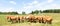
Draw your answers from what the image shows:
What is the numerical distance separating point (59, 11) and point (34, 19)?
16.4 meters

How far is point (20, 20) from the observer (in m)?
23.4

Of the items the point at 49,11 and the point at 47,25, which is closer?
the point at 47,25

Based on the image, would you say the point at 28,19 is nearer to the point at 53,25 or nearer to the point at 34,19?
the point at 34,19

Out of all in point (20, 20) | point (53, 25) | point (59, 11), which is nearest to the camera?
point (53, 25)

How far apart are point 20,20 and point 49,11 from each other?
1671cm

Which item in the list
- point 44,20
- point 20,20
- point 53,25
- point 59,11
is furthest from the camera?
point 59,11

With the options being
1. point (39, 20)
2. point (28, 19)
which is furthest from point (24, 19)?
point (39, 20)

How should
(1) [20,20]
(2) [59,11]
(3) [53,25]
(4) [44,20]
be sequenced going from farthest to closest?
(2) [59,11], (1) [20,20], (4) [44,20], (3) [53,25]

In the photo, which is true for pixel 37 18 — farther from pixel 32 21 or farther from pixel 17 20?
pixel 17 20

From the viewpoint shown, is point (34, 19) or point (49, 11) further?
point (49, 11)

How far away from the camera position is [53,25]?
19500mm

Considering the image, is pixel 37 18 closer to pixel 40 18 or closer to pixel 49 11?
pixel 40 18

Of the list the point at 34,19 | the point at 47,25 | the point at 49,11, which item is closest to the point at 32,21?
the point at 34,19

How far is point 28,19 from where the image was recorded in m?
23.7
